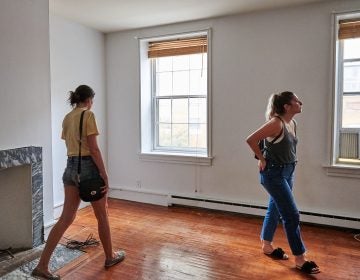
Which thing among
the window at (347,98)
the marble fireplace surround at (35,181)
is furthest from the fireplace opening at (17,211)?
the window at (347,98)

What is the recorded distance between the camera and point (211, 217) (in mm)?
3713

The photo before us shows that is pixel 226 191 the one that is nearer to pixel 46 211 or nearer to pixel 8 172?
pixel 46 211

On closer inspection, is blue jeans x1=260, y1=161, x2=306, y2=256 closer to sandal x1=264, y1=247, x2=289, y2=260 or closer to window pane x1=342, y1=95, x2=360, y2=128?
sandal x1=264, y1=247, x2=289, y2=260

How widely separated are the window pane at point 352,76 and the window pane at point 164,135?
2.17m

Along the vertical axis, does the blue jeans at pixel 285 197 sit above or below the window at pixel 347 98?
below

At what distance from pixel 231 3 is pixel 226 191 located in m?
2.09

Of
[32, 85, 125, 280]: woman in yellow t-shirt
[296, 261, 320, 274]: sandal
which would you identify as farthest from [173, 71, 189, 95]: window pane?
[296, 261, 320, 274]: sandal

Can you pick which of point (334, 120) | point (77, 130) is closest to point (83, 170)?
point (77, 130)

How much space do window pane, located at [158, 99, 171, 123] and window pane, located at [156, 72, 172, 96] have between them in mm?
109

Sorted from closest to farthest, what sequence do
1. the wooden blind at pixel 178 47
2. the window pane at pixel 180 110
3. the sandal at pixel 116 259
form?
the sandal at pixel 116 259
the wooden blind at pixel 178 47
the window pane at pixel 180 110

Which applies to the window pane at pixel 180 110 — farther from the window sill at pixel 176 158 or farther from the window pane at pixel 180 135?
the window sill at pixel 176 158

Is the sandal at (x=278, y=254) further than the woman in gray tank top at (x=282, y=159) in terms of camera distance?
Yes

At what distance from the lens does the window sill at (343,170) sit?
3191mm

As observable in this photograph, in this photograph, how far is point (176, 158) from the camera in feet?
13.4
